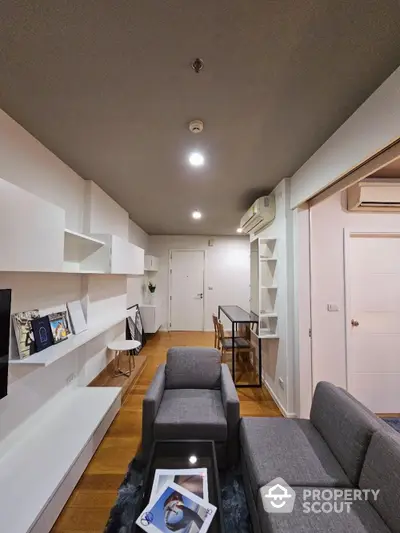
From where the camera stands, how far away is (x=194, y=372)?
234 centimetres

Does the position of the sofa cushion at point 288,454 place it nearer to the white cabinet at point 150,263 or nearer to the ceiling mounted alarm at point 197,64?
the ceiling mounted alarm at point 197,64

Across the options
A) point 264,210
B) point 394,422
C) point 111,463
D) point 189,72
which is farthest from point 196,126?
point 394,422

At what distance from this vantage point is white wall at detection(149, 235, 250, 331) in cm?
627

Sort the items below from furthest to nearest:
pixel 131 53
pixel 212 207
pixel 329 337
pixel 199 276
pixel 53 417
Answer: pixel 199 276 < pixel 212 207 < pixel 329 337 < pixel 53 417 < pixel 131 53

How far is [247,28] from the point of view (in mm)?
1018

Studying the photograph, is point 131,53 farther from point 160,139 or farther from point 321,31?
point 321,31

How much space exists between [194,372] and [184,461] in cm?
88

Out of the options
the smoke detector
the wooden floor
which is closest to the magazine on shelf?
the wooden floor

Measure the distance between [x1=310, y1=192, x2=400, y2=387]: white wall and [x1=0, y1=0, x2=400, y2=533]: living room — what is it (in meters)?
0.02

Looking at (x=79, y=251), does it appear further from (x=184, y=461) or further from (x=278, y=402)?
(x=278, y=402)

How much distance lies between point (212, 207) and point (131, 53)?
2.65 meters

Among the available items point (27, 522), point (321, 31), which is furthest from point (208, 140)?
point (27, 522)

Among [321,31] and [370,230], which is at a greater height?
[321,31]

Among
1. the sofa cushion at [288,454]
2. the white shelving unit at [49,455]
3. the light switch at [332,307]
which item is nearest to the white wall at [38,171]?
the white shelving unit at [49,455]
